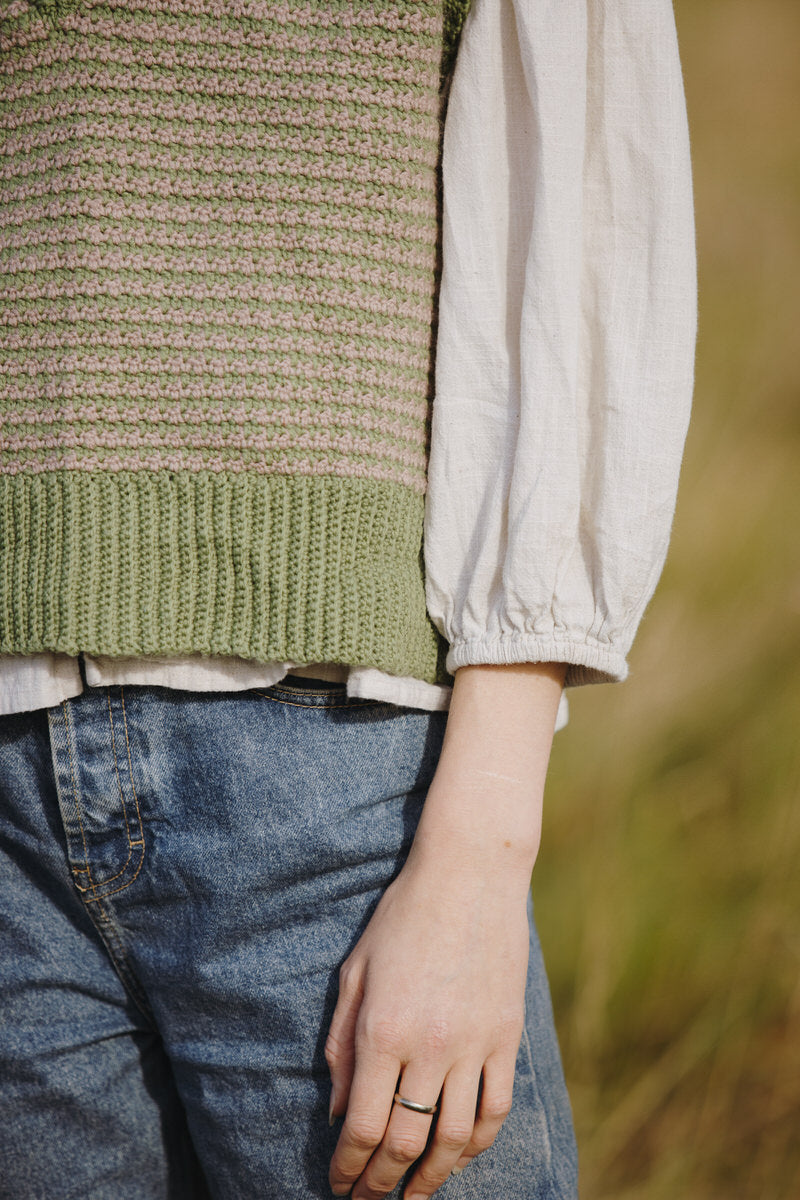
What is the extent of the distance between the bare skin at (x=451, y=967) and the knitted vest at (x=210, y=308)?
0.36 feet

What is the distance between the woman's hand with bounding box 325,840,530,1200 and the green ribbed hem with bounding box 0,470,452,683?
0.18m

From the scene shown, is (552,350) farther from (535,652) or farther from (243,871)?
(243,871)

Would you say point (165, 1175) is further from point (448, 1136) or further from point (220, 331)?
point (220, 331)

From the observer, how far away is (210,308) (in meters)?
0.62

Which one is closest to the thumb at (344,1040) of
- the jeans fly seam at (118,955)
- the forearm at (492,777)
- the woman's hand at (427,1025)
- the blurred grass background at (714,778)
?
the woman's hand at (427,1025)

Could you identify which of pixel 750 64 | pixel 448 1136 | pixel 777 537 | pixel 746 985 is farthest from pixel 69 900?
pixel 750 64

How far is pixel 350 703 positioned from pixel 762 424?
133 cm

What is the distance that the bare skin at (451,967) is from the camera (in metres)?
0.57

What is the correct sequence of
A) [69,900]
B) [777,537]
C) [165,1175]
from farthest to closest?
[777,537], [165,1175], [69,900]

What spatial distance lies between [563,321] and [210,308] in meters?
0.26

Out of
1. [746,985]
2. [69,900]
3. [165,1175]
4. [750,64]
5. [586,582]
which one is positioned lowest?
[746,985]

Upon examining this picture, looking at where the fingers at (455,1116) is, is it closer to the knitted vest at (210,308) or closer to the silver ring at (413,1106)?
the silver ring at (413,1106)

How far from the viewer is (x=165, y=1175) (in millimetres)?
814

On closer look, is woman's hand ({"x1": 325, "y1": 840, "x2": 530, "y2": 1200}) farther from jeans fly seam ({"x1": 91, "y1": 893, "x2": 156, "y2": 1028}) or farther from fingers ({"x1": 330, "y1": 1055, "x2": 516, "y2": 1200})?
jeans fly seam ({"x1": 91, "y1": 893, "x2": 156, "y2": 1028})
